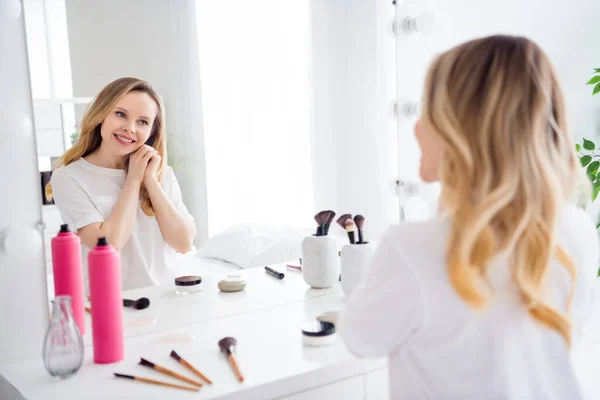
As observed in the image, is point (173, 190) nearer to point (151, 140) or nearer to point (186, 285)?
point (151, 140)

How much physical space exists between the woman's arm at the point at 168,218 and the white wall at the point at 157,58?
3 cm

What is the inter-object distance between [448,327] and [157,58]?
87cm

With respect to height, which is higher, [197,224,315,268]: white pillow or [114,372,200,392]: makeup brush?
[197,224,315,268]: white pillow

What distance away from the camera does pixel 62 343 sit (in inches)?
35.7

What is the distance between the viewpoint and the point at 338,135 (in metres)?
1.56

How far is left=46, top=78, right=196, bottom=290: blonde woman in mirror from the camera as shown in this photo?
1151 millimetres

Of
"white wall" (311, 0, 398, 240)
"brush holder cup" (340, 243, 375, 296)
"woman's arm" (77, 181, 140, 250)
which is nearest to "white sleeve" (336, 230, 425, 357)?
"brush holder cup" (340, 243, 375, 296)

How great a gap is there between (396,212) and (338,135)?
31 centimetres

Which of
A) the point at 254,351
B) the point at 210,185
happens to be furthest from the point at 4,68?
the point at 254,351

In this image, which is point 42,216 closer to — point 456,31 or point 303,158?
point 303,158

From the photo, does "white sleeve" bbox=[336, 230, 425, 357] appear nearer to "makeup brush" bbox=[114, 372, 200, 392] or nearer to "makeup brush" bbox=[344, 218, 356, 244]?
"makeup brush" bbox=[114, 372, 200, 392]

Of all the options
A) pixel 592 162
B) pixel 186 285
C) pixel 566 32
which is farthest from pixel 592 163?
pixel 186 285

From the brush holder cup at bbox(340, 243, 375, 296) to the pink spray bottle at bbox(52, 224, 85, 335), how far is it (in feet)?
1.88

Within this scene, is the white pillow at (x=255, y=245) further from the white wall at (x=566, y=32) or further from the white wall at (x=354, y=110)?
the white wall at (x=566, y=32)
